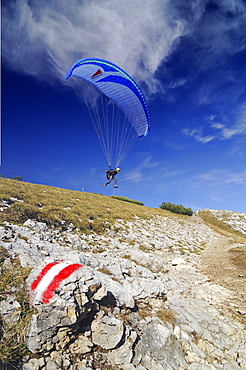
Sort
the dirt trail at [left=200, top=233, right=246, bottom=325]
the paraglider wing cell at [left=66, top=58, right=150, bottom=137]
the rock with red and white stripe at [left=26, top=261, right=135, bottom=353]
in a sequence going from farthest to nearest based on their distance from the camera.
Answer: the paraglider wing cell at [left=66, top=58, right=150, bottom=137] → the dirt trail at [left=200, top=233, right=246, bottom=325] → the rock with red and white stripe at [left=26, top=261, right=135, bottom=353]

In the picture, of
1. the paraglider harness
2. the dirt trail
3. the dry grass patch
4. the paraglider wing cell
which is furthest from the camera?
the paraglider harness

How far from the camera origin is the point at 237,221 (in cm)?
3934

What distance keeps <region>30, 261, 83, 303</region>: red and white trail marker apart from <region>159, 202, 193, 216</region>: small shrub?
42650mm

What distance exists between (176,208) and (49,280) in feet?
144

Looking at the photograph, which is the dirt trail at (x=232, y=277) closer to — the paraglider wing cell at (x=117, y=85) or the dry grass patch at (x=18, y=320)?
the dry grass patch at (x=18, y=320)

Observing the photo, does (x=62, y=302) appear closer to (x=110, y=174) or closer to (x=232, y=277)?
(x=232, y=277)

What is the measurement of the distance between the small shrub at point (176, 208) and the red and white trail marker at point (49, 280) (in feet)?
140

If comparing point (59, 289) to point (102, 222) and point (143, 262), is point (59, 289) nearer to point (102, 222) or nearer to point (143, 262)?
point (143, 262)

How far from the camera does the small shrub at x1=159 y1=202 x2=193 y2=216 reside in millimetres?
45000

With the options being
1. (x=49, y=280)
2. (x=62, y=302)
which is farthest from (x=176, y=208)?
(x=62, y=302)

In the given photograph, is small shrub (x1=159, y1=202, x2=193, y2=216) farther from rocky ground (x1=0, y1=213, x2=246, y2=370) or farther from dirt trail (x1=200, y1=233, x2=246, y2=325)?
rocky ground (x1=0, y1=213, x2=246, y2=370)

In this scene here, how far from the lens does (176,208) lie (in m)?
45.2

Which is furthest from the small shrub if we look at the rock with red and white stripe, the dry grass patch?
the dry grass patch

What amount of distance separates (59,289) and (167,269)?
676 centimetres
